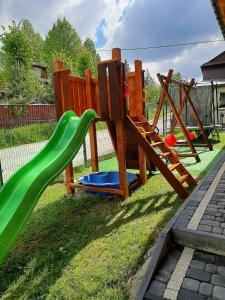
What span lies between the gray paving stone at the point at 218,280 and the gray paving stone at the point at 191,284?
0.15 metres

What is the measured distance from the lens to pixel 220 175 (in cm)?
569

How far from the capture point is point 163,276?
2.72 m

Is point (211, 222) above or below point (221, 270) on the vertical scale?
above

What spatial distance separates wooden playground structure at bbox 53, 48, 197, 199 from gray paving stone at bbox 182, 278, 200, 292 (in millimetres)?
2501

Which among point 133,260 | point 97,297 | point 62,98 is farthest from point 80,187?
point 97,297

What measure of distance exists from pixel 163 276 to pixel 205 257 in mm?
577

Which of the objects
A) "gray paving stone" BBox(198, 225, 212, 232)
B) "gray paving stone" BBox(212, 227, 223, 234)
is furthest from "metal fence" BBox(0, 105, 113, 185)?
"gray paving stone" BBox(212, 227, 223, 234)

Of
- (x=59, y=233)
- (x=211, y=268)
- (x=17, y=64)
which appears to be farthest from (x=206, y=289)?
(x=17, y=64)

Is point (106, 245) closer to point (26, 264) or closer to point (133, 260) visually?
point (133, 260)

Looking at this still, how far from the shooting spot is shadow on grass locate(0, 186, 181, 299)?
2969mm

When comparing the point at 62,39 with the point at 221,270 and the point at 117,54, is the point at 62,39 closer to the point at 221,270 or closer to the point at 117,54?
the point at 117,54

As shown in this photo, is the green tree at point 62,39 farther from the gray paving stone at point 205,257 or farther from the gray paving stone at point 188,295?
the gray paving stone at point 188,295

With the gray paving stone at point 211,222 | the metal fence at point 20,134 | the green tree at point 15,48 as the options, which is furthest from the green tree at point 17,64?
the gray paving stone at point 211,222

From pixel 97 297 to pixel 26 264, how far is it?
1.18 metres
